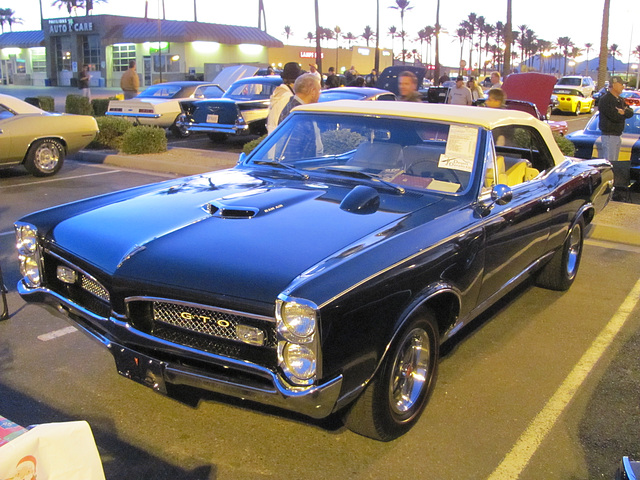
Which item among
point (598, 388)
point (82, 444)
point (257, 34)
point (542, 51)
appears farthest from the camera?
point (542, 51)

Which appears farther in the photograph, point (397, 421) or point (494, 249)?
point (494, 249)

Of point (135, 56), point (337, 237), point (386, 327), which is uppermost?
point (135, 56)

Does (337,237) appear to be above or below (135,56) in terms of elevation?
below

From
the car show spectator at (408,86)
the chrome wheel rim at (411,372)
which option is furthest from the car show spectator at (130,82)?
the chrome wheel rim at (411,372)

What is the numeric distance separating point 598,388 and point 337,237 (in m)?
2.00

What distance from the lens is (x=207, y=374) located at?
2.82 metres

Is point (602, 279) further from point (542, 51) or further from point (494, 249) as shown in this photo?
point (542, 51)

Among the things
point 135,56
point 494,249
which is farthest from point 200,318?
point 135,56

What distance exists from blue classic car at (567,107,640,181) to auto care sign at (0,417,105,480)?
10107 millimetres

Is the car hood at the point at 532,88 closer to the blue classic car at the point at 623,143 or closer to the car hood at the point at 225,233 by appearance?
the blue classic car at the point at 623,143

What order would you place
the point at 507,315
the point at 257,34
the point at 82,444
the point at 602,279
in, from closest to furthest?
the point at 82,444
the point at 507,315
the point at 602,279
the point at 257,34

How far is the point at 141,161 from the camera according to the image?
1197cm

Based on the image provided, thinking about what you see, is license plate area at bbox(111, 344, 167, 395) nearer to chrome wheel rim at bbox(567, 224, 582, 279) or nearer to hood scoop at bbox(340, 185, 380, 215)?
hood scoop at bbox(340, 185, 380, 215)

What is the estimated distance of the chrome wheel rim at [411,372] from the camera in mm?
3240
